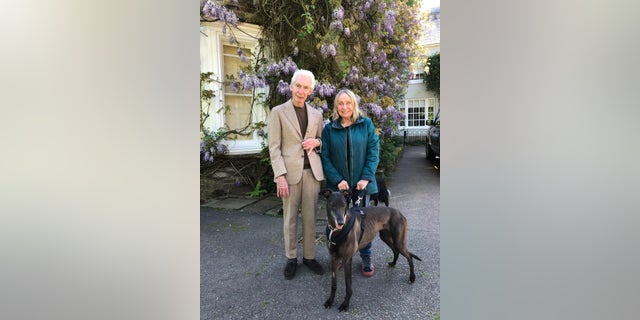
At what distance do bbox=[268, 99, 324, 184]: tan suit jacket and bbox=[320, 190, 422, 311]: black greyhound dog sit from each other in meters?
Result: 0.44

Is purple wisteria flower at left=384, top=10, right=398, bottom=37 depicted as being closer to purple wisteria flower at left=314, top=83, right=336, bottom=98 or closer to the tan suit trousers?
purple wisteria flower at left=314, top=83, right=336, bottom=98

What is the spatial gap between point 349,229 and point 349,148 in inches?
29.4

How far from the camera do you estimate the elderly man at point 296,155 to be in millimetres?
3039

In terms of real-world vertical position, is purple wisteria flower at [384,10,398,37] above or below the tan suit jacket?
above

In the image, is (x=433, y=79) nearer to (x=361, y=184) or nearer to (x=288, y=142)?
(x=361, y=184)

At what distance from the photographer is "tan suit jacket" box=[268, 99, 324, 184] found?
304 centimetres

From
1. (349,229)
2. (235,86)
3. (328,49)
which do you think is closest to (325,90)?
(328,49)

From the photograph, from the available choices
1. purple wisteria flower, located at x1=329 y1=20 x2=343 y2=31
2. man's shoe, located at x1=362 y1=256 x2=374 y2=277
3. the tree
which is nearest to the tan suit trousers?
man's shoe, located at x1=362 y1=256 x2=374 y2=277

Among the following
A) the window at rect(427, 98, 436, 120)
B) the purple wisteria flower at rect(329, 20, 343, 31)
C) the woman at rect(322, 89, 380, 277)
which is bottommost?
the woman at rect(322, 89, 380, 277)

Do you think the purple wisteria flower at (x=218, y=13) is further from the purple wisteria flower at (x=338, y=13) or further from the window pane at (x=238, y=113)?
the purple wisteria flower at (x=338, y=13)

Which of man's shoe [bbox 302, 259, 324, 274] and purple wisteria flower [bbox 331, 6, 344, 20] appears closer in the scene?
man's shoe [bbox 302, 259, 324, 274]

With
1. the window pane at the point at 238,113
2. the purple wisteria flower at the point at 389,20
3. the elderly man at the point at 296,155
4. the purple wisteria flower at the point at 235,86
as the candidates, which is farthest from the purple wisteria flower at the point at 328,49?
the elderly man at the point at 296,155
